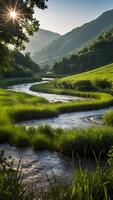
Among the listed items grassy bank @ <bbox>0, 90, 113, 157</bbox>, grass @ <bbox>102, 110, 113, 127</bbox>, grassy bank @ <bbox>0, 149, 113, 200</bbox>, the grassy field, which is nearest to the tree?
grassy bank @ <bbox>0, 90, 113, 157</bbox>

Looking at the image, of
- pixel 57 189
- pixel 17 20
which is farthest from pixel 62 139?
pixel 57 189

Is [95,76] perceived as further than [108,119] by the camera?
Yes

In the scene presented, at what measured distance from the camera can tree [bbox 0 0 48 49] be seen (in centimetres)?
2867

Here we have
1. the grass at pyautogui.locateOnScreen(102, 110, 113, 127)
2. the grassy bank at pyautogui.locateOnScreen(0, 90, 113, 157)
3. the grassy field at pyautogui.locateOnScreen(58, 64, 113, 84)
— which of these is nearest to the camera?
the grassy bank at pyautogui.locateOnScreen(0, 90, 113, 157)

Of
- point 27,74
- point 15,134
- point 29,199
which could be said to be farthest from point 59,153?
point 27,74

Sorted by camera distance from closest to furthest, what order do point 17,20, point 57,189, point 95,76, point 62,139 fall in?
1. point 57,189
2. point 62,139
3. point 17,20
4. point 95,76

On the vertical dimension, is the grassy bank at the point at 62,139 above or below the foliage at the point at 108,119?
above

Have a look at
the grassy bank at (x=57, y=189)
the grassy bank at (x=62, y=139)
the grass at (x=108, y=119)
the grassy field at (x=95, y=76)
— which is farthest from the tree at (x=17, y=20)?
the grassy field at (x=95, y=76)

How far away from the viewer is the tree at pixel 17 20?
94.1ft

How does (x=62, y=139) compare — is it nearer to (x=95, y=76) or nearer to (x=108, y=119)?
(x=108, y=119)

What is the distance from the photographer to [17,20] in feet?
105

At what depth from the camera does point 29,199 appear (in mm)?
9562

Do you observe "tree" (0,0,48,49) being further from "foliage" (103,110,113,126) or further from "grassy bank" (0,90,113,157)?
"foliage" (103,110,113,126)

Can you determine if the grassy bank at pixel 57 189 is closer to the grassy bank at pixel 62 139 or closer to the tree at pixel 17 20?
the grassy bank at pixel 62 139
